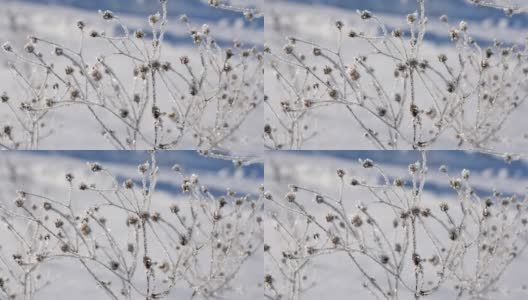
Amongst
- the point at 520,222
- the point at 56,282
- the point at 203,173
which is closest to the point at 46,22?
the point at 203,173

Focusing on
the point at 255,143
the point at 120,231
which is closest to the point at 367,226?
the point at 255,143

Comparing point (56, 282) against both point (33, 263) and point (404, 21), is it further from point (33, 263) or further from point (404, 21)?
point (404, 21)

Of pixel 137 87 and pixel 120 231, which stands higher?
pixel 137 87

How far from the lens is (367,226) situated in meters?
2.20

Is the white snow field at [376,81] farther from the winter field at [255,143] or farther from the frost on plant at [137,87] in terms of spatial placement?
the frost on plant at [137,87]

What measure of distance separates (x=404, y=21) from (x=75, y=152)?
3.74 ft

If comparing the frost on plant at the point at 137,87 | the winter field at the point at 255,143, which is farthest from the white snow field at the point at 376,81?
the frost on plant at the point at 137,87

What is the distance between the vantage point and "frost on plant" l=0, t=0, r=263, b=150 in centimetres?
207

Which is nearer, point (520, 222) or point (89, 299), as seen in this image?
point (89, 299)

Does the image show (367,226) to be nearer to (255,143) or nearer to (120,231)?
(255,143)

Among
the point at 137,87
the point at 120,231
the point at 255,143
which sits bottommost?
the point at 120,231

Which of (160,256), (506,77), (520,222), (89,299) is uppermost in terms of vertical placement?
Result: (506,77)

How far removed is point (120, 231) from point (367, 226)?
0.81 metres

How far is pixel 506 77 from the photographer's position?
7.22ft
